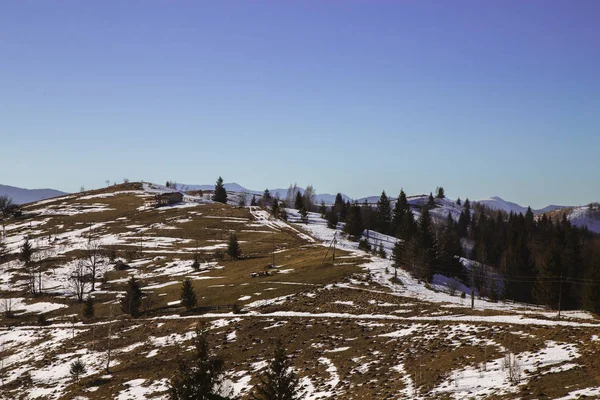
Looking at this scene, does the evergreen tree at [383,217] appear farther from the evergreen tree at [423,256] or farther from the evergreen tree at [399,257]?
the evergreen tree at [423,256]

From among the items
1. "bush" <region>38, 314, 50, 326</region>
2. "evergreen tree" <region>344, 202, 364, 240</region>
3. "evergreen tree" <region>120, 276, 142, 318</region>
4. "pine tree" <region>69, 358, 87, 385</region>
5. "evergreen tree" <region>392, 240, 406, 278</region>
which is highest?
"evergreen tree" <region>344, 202, 364, 240</region>

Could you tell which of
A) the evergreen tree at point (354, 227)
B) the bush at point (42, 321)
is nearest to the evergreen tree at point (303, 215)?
the evergreen tree at point (354, 227)

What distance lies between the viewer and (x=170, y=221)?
6422 inches

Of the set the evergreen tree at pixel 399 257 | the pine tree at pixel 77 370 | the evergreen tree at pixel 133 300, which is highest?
the evergreen tree at pixel 399 257

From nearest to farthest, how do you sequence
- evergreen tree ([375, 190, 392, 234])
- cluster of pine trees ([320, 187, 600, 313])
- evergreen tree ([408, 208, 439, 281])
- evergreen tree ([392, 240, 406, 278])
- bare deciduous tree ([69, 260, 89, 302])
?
cluster of pine trees ([320, 187, 600, 313]) → evergreen tree ([408, 208, 439, 281]) → evergreen tree ([392, 240, 406, 278]) → bare deciduous tree ([69, 260, 89, 302]) → evergreen tree ([375, 190, 392, 234])

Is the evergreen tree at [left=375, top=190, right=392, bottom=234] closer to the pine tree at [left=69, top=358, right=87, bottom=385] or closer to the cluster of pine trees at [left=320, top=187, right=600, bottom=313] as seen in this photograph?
the cluster of pine trees at [left=320, top=187, right=600, bottom=313]

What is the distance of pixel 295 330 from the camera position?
52.3 meters

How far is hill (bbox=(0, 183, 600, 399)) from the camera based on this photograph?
3228 centimetres

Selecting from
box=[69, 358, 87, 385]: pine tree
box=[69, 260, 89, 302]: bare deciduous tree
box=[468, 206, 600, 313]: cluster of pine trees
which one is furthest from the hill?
box=[468, 206, 600, 313]: cluster of pine trees

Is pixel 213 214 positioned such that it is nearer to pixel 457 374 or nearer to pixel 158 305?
pixel 158 305

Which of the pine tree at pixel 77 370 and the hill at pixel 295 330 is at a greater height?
the hill at pixel 295 330

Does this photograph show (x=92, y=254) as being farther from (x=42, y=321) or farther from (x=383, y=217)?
(x=383, y=217)

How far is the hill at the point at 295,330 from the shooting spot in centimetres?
3228

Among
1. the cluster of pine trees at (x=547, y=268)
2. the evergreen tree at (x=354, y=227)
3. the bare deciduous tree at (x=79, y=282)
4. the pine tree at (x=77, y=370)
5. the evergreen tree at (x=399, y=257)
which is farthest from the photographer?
the evergreen tree at (x=354, y=227)
